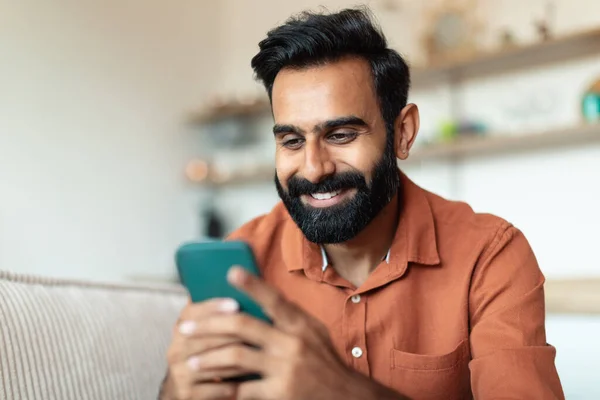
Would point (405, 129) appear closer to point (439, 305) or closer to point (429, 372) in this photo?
point (439, 305)

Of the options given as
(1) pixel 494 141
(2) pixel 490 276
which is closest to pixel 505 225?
(2) pixel 490 276

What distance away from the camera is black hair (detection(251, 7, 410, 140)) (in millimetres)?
1197

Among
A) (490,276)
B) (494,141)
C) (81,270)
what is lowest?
(81,270)

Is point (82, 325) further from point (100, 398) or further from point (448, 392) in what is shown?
point (448, 392)

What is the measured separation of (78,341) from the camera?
1104 mm

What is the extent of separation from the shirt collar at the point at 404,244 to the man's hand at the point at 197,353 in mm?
444

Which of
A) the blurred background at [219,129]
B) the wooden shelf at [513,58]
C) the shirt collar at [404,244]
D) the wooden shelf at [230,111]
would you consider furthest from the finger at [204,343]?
the wooden shelf at [230,111]

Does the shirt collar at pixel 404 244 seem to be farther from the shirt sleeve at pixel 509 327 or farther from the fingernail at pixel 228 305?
the fingernail at pixel 228 305

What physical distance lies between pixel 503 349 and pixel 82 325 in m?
A: 0.72

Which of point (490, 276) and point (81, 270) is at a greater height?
point (490, 276)

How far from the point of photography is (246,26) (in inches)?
152

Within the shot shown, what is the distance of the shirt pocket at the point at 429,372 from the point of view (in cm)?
110

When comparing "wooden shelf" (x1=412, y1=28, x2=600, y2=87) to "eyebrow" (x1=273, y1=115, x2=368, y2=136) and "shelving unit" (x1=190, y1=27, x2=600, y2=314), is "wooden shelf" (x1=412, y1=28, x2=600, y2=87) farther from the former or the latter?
"eyebrow" (x1=273, y1=115, x2=368, y2=136)

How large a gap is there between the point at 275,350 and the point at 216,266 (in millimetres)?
121
